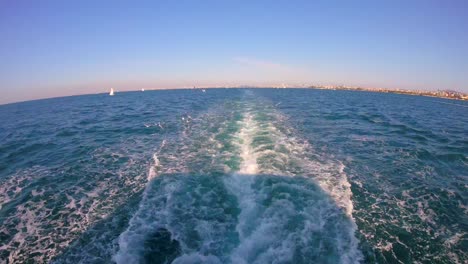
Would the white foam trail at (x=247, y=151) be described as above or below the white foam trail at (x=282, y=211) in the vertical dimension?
above

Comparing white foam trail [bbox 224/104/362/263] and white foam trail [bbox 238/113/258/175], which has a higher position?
white foam trail [bbox 238/113/258/175]

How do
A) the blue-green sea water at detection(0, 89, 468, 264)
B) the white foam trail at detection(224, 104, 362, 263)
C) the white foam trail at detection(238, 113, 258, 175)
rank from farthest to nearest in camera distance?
the white foam trail at detection(238, 113, 258, 175), the blue-green sea water at detection(0, 89, 468, 264), the white foam trail at detection(224, 104, 362, 263)

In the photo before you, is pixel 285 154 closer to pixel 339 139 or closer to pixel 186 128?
pixel 339 139

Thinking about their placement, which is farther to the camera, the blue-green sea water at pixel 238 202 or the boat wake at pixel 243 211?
the blue-green sea water at pixel 238 202

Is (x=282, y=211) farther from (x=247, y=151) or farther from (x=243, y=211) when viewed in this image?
(x=247, y=151)

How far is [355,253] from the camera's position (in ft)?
20.4

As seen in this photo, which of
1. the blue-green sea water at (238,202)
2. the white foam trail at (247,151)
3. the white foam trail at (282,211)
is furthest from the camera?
the white foam trail at (247,151)

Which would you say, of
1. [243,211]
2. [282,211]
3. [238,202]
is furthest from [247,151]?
[282,211]

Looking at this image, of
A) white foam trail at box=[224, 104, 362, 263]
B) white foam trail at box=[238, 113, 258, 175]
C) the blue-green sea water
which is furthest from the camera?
white foam trail at box=[238, 113, 258, 175]

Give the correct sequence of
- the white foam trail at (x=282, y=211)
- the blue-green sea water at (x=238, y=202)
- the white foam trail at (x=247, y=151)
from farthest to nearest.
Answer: the white foam trail at (x=247, y=151)
the blue-green sea water at (x=238, y=202)
the white foam trail at (x=282, y=211)

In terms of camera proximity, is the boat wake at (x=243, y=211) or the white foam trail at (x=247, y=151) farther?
the white foam trail at (x=247, y=151)

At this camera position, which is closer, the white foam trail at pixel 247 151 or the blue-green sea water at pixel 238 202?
the blue-green sea water at pixel 238 202

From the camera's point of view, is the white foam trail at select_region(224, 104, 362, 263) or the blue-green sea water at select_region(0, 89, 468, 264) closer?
the white foam trail at select_region(224, 104, 362, 263)

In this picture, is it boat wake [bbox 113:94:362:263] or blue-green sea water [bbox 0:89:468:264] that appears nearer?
boat wake [bbox 113:94:362:263]
